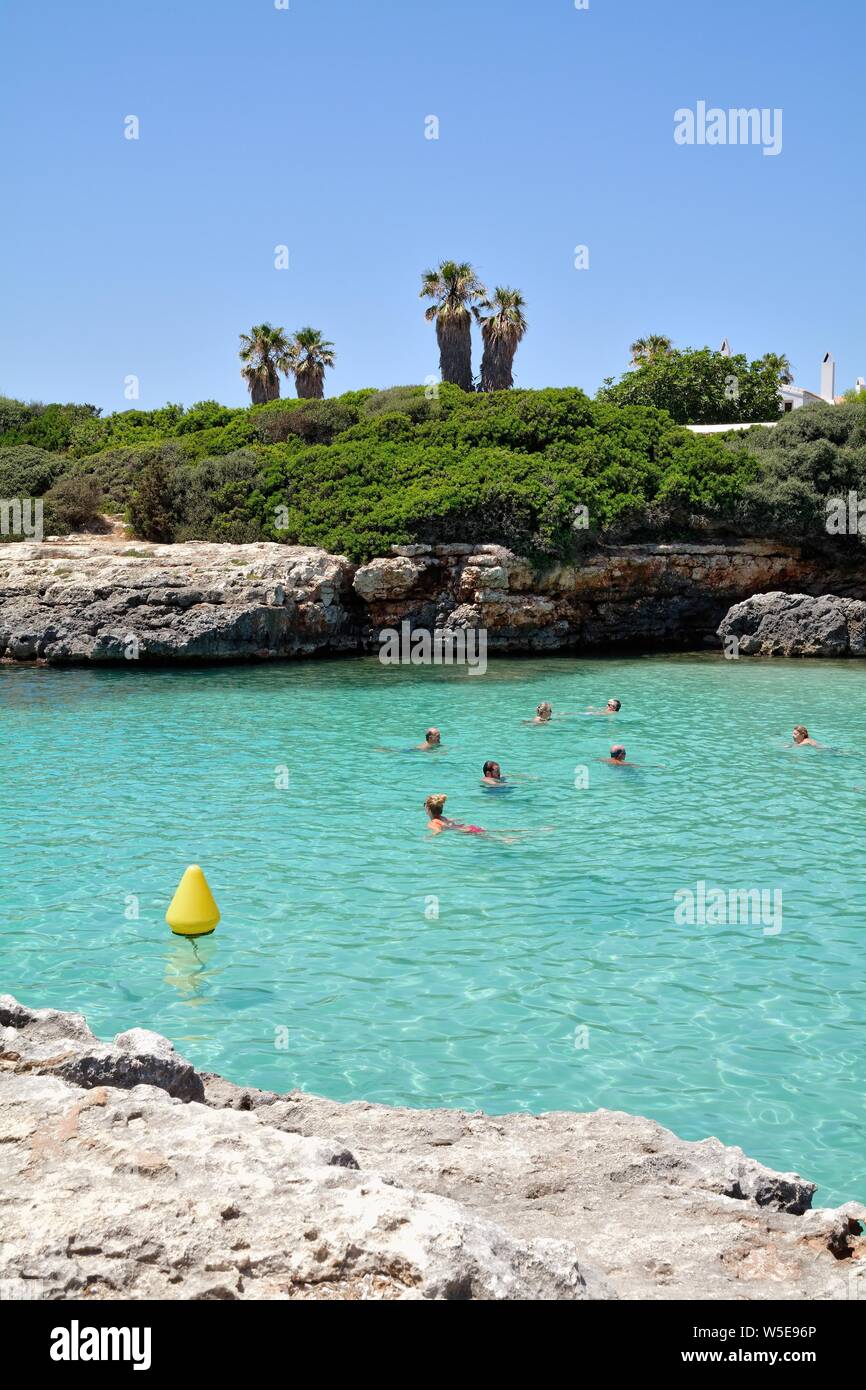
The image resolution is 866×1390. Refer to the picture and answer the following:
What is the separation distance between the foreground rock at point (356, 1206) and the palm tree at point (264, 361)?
46219mm

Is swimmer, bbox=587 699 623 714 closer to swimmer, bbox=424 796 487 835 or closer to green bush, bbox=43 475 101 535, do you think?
swimmer, bbox=424 796 487 835

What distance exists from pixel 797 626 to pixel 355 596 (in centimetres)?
1185

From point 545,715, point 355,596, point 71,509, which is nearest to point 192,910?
point 545,715

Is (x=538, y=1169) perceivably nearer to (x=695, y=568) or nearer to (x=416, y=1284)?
(x=416, y=1284)

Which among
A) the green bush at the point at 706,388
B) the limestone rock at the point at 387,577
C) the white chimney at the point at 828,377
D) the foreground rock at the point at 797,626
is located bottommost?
the foreground rock at the point at 797,626

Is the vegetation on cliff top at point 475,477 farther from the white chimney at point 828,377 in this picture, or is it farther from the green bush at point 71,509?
the white chimney at point 828,377

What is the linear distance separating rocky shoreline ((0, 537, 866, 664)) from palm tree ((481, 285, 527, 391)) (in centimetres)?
1872

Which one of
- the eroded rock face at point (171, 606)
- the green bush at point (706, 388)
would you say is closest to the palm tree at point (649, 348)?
the green bush at point (706, 388)

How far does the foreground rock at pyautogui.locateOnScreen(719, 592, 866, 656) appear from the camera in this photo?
91.2 feet

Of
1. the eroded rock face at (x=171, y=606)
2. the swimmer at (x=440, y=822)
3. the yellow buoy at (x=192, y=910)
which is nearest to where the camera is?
the yellow buoy at (x=192, y=910)

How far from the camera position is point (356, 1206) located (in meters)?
3.18

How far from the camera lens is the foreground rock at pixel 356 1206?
2.94 meters

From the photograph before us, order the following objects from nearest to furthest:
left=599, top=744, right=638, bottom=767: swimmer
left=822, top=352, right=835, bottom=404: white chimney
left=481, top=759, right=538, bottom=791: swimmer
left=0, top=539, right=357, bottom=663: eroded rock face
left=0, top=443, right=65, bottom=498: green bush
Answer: left=481, top=759, right=538, bottom=791: swimmer → left=599, top=744, right=638, bottom=767: swimmer → left=0, top=539, right=357, bottom=663: eroded rock face → left=0, top=443, right=65, bottom=498: green bush → left=822, top=352, right=835, bottom=404: white chimney

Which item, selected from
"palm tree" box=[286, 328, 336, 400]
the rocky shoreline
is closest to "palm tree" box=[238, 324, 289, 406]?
"palm tree" box=[286, 328, 336, 400]
